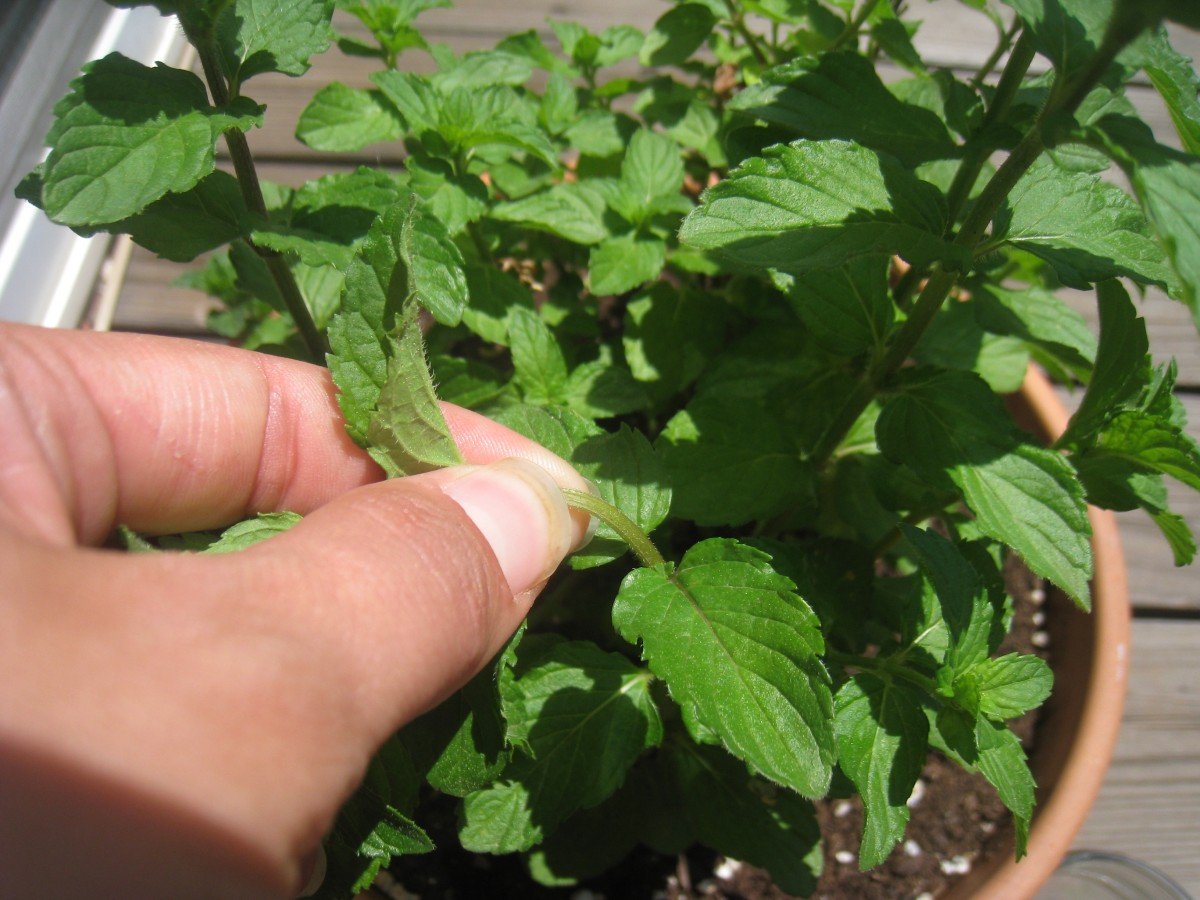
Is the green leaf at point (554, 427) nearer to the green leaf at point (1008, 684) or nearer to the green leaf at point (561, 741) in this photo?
the green leaf at point (561, 741)

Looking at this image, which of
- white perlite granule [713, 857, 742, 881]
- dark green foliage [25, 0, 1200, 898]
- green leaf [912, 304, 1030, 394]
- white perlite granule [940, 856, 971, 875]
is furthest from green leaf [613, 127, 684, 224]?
white perlite granule [940, 856, 971, 875]

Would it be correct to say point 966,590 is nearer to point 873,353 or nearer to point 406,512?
point 873,353

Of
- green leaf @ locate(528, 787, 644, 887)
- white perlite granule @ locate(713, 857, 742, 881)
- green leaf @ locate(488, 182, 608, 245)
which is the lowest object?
white perlite granule @ locate(713, 857, 742, 881)

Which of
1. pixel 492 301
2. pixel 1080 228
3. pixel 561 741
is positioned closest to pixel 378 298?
pixel 492 301

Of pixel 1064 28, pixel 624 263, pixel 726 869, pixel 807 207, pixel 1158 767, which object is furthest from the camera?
pixel 1158 767

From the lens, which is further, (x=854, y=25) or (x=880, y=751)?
(x=854, y=25)

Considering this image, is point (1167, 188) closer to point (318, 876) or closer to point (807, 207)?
point (807, 207)

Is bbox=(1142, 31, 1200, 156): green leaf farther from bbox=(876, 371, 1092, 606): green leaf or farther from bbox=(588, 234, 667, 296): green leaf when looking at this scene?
bbox=(588, 234, 667, 296): green leaf

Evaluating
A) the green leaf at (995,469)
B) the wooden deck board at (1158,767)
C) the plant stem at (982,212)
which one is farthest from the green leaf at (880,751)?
the wooden deck board at (1158,767)
